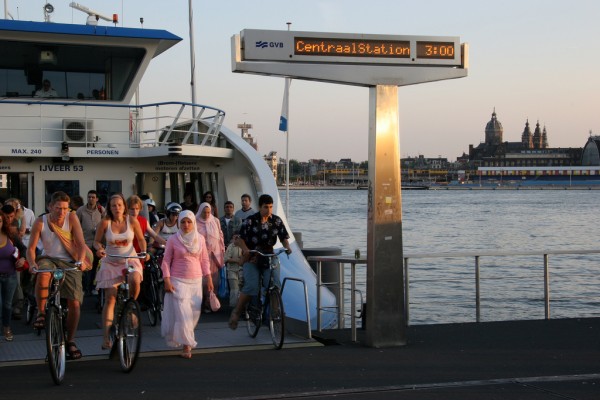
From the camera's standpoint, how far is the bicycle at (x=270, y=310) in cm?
933

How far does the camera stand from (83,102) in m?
17.6

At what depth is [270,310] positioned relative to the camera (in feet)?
31.4

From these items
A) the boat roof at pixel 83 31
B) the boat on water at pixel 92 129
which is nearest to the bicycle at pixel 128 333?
the boat on water at pixel 92 129

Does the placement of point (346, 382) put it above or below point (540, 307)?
above

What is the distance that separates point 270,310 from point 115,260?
1835mm

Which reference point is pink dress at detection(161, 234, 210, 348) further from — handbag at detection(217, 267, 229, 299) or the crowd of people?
handbag at detection(217, 267, 229, 299)

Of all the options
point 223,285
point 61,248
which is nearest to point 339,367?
point 61,248

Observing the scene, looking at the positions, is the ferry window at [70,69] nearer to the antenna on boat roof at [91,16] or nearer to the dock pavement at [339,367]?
the antenna on boat roof at [91,16]

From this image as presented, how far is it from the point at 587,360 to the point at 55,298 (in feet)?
16.7

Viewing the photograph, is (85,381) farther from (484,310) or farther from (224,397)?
(484,310)

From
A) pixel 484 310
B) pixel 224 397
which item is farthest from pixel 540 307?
pixel 224 397

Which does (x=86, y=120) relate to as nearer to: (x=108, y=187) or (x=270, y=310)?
(x=108, y=187)

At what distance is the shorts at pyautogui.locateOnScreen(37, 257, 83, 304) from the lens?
8281 mm

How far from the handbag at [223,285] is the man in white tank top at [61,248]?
4.60m
